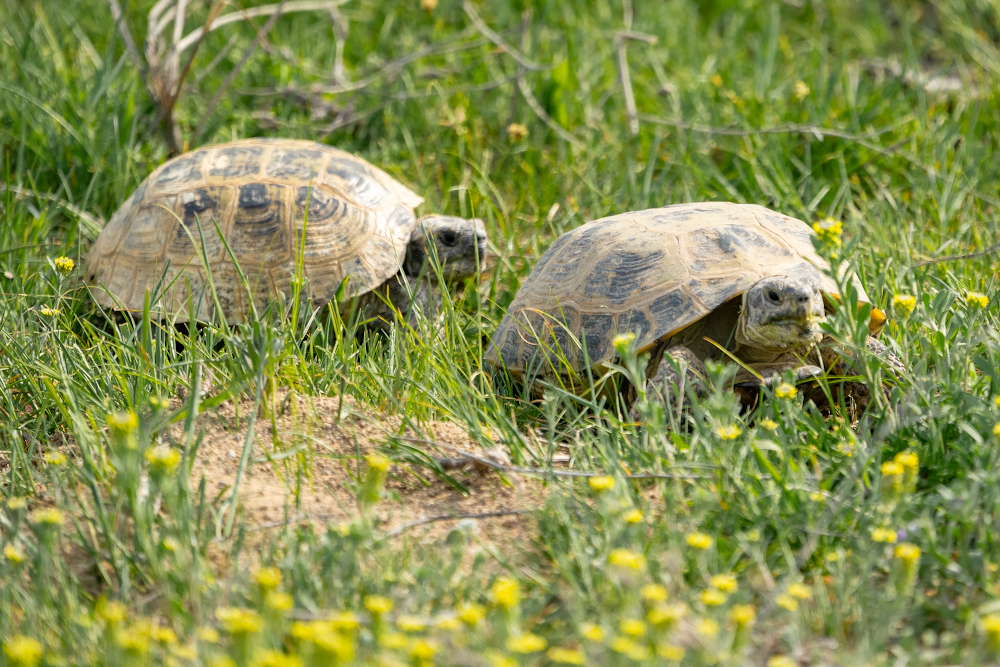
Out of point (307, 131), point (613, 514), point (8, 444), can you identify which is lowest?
point (8, 444)

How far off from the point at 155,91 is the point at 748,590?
14.3 ft

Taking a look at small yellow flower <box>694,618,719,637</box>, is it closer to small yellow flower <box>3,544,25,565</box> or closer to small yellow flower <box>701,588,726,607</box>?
small yellow flower <box>701,588,726,607</box>

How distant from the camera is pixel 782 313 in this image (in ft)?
8.97

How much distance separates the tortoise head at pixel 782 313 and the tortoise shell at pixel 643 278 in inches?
Result: 3.2

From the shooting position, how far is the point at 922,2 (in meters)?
7.01

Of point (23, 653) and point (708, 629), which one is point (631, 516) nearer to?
point (708, 629)

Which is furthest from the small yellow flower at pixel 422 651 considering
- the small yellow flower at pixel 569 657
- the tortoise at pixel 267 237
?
the tortoise at pixel 267 237

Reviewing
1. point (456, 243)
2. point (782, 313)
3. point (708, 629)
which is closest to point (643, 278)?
point (782, 313)

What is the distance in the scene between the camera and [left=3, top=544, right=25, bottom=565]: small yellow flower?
1863 millimetres

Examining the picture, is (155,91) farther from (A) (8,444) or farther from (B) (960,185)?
(B) (960,185)

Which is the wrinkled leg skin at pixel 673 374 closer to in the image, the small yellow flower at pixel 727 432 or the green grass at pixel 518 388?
the green grass at pixel 518 388

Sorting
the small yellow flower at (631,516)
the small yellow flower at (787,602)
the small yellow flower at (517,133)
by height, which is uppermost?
the small yellow flower at (517,133)

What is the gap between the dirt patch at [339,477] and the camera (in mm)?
2299

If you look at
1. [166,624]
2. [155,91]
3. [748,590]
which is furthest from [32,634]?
[155,91]
